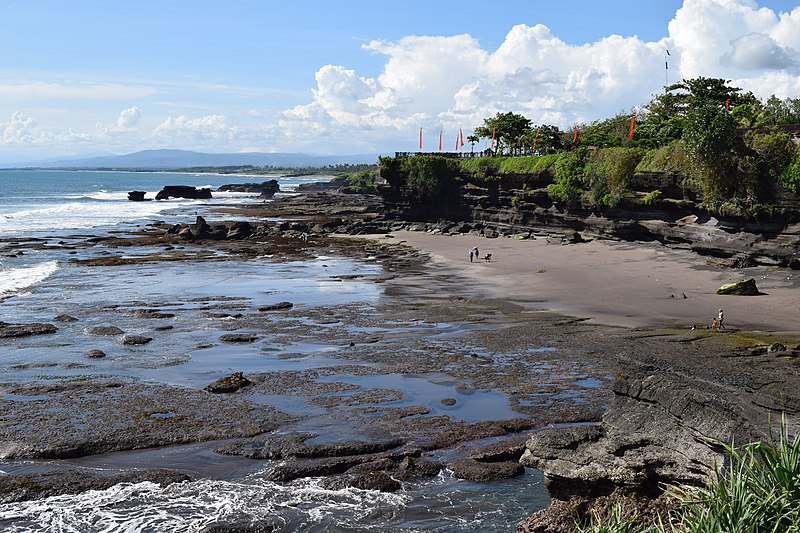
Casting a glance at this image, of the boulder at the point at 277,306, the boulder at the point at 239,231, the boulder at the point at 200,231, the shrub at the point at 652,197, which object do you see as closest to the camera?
the boulder at the point at 277,306

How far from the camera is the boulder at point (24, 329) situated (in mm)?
25344

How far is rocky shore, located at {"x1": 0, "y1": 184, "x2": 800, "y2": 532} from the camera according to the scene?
11.1m

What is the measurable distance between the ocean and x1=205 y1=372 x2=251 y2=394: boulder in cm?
94

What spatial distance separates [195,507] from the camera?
42.0ft

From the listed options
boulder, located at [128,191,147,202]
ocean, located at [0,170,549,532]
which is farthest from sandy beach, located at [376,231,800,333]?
boulder, located at [128,191,147,202]

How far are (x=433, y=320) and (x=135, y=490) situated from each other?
16241 mm

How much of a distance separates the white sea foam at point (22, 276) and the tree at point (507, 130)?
4593 cm

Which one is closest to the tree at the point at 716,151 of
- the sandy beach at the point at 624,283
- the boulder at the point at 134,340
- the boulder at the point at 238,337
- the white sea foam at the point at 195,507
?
the sandy beach at the point at 624,283

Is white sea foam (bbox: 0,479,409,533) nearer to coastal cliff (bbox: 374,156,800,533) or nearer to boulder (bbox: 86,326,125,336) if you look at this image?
coastal cliff (bbox: 374,156,800,533)

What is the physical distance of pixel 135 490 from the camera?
13391 mm

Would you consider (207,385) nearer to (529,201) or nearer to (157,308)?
(157,308)

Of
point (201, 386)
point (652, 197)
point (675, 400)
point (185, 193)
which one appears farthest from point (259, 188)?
point (675, 400)

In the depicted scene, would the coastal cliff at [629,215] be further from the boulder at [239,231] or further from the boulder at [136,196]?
the boulder at [136,196]

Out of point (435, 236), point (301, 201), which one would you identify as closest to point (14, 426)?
point (435, 236)
